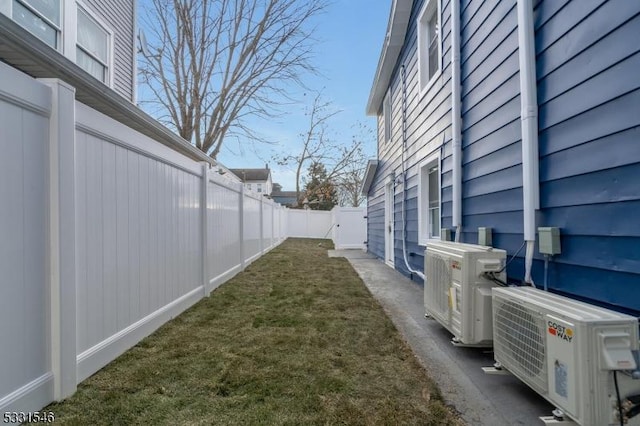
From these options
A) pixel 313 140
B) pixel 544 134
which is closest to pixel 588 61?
pixel 544 134

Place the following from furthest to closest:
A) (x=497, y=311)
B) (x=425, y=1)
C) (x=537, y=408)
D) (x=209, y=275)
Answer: (x=425, y=1) → (x=209, y=275) → (x=497, y=311) → (x=537, y=408)

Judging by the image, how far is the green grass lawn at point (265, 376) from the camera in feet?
6.66

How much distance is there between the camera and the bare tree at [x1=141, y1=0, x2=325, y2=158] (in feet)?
40.5

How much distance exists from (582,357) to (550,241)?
1000mm

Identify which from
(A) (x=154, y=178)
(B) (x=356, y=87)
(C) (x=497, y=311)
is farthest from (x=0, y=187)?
(B) (x=356, y=87)

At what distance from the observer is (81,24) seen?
20.6 ft

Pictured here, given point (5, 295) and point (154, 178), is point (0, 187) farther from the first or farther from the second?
point (154, 178)

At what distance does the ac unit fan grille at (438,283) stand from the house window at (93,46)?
6375 mm

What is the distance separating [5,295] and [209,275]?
3450mm

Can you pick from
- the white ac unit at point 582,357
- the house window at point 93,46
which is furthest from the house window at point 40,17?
the white ac unit at point 582,357

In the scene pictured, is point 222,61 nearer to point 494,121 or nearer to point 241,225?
point 241,225

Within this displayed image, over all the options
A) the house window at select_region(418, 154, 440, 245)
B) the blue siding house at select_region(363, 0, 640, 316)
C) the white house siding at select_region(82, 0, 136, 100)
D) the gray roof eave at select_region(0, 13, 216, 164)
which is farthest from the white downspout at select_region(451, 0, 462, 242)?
the white house siding at select_region(82, 0, 136, 100)

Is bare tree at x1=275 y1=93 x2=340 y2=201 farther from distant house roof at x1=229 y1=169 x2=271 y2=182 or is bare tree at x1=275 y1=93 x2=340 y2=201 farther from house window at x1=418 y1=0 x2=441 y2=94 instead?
distant house roof at x1=229 y1=169 x2=271 y2=182

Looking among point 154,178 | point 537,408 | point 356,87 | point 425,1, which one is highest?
point 356,87
